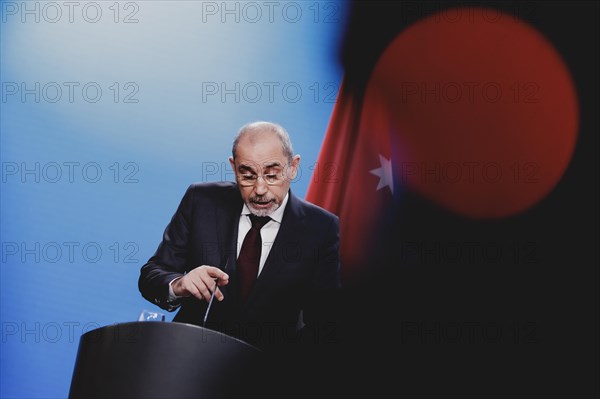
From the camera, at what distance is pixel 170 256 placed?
199cm

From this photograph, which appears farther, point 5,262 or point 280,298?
point 5,262

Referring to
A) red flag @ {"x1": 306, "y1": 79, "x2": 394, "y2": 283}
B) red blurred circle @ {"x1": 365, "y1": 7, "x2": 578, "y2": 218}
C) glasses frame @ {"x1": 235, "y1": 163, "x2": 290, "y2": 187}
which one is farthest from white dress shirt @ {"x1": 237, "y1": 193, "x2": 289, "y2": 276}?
red blurred circle @ {"x1": 365, "y1": 7, "x2": 578, "y2": 218}

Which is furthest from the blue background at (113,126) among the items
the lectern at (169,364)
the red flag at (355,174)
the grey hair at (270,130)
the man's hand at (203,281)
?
the lectern at (169,364)

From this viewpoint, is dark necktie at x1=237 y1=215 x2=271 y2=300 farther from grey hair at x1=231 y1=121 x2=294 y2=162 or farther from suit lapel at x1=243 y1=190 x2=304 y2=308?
grey hair at x1=231 y1=121 x2=294 y2=162

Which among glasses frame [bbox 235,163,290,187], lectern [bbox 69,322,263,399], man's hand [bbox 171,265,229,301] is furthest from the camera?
glasses frame [bbox 235,163,290,187]

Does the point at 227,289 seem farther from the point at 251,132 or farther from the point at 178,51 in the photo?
the point at 178,51

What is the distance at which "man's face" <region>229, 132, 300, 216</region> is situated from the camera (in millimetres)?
1902

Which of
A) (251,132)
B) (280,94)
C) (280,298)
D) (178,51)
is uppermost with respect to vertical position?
(178,51)

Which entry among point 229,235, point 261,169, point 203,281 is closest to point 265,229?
point 229,235

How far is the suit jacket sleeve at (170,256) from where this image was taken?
71.3 inches

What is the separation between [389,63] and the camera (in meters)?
2.72

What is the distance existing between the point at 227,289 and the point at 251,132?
510 mm

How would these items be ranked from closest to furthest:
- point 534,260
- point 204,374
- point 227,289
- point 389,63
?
point 204,374
point 227,289
point 534,260
point 389,63

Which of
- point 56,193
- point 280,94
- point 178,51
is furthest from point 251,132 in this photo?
point 56,193
